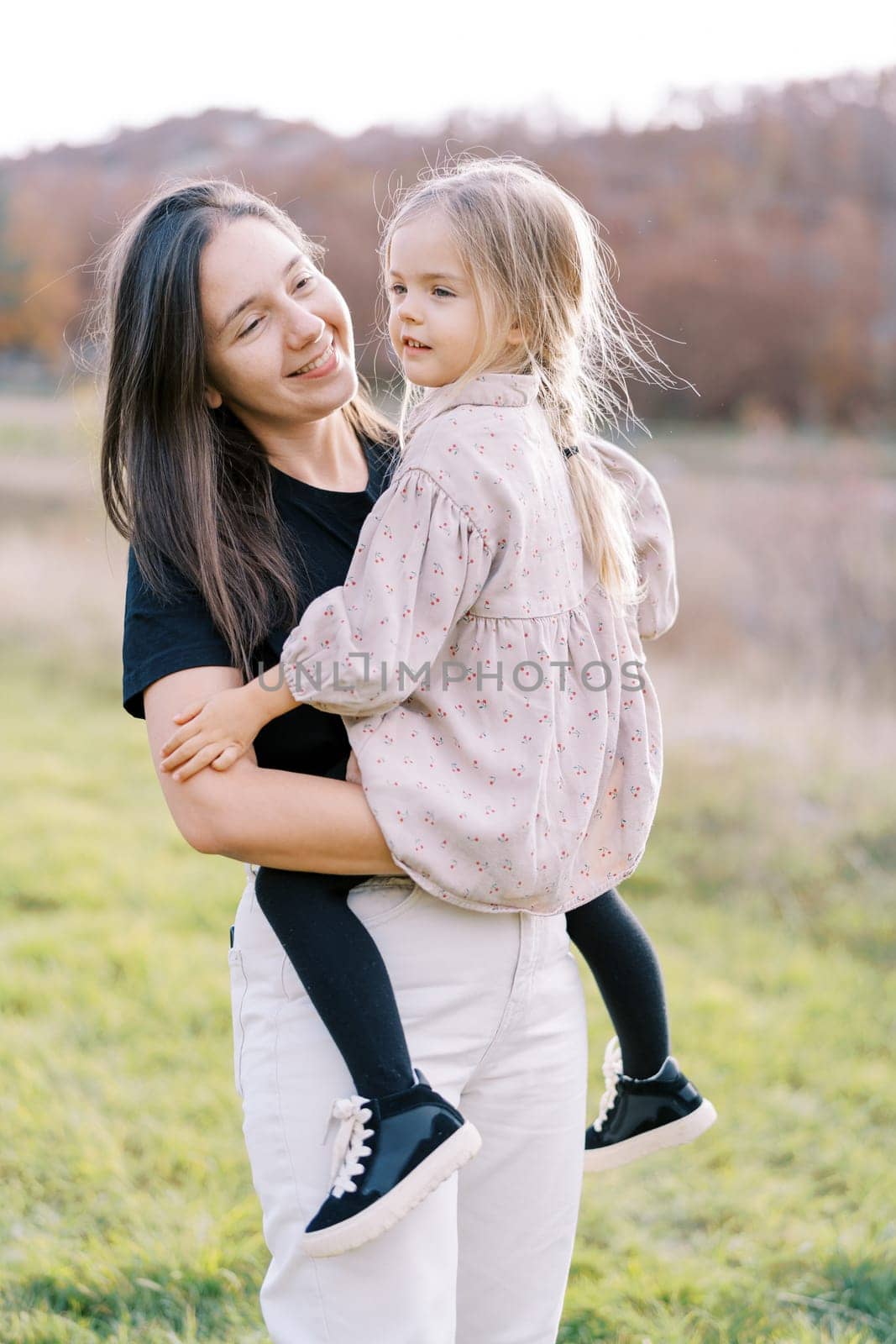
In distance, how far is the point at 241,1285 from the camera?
7.70 ft

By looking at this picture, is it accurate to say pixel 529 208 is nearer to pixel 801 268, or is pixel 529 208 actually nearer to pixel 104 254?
pixel 104 254

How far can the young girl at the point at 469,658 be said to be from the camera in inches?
52.8

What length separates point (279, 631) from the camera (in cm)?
148

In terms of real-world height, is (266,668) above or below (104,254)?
below

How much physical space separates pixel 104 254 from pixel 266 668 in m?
0.69

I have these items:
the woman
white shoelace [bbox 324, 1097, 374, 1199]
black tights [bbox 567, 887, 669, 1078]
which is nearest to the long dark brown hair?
the woman

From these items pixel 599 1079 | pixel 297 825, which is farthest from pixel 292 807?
pixel 599 1079

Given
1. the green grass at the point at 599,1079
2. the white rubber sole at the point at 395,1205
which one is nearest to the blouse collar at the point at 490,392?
the white rubber sole at the point at 395,1205

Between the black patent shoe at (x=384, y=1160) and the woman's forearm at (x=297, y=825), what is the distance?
0.87 ft

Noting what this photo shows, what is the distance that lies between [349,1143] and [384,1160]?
0.06 metres

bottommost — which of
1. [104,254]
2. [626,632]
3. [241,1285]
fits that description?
[241,1285]

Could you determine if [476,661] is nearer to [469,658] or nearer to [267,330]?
[469,658]

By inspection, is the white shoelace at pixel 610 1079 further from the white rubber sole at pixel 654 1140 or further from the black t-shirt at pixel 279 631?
the black t-shirt at pixel 279 631

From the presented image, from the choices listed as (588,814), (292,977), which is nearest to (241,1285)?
(292,977)
